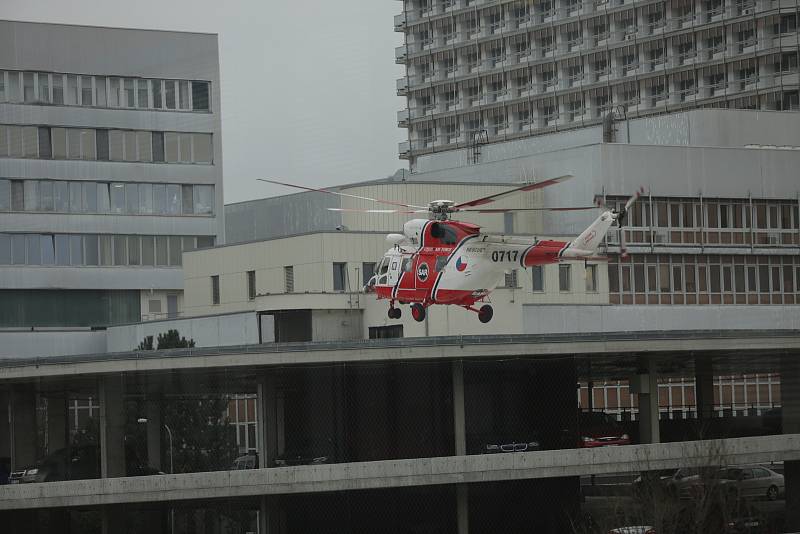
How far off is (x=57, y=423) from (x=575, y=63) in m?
82.9

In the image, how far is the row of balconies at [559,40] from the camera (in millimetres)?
117188

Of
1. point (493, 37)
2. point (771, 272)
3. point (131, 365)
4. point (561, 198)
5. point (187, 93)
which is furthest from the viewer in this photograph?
point (493, 37)

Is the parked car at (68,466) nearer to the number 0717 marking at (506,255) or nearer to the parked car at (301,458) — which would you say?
the parked car at (301,458)

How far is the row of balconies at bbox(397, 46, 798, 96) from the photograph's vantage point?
120625mm

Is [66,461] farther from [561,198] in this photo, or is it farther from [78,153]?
[78,153]

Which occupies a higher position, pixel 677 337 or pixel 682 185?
pixel 682 185

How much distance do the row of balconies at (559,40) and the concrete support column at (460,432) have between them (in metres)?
79.7

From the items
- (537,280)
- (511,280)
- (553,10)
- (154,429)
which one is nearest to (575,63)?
(553,10)

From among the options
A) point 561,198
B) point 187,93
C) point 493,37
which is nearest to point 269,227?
point 187,93

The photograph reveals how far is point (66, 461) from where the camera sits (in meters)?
44.9

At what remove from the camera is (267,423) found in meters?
44.5

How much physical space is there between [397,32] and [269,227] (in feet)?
161

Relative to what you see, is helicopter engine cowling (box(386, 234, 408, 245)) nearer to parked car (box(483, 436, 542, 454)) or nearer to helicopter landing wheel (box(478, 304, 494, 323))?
helicopter landing wheel (box(478, 304, 494, 323))

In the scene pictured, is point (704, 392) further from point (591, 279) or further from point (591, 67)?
point (591, 67)
